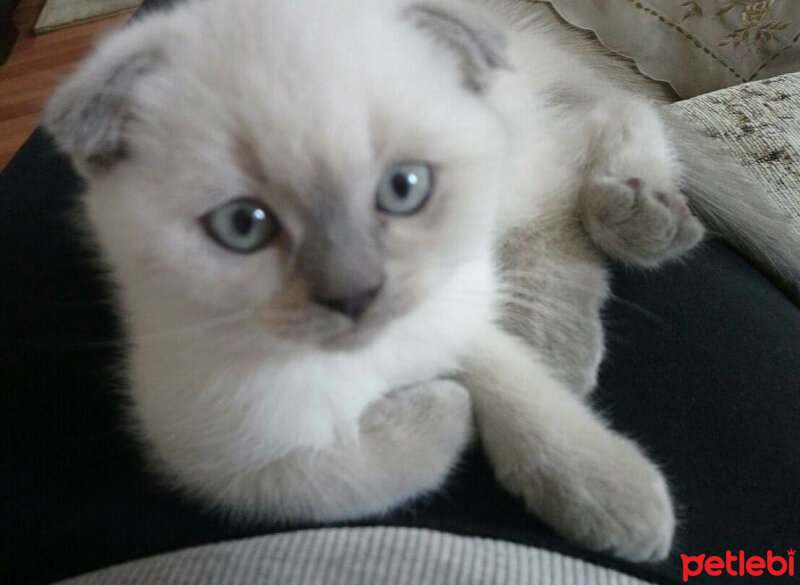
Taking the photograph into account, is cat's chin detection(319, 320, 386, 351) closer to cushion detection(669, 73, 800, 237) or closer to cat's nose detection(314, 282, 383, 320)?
cat's nose detection(314, 282, 383, 320)

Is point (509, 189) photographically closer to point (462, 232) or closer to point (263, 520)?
point (462, 232)

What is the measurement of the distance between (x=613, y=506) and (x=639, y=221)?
37 centimetres

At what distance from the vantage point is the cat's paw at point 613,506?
0.64 metres

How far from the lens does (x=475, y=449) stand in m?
0.76

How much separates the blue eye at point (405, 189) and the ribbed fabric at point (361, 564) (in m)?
0.29

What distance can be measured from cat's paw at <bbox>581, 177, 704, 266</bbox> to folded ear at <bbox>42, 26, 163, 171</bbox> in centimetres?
58

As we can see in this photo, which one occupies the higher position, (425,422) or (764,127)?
(764,127)

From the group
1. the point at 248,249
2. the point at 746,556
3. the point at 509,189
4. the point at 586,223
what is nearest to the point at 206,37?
the point at 248,249

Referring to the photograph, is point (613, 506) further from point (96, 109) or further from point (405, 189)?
point (96, 109)

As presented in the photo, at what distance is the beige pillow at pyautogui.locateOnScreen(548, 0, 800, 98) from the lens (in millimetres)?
1291

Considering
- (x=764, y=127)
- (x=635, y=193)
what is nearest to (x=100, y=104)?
(x=635, y=193)

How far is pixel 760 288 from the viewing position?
2.90ft

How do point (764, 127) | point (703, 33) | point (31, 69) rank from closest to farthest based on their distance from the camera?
point (764, 127) < point (703, 33) < point (31, 69)

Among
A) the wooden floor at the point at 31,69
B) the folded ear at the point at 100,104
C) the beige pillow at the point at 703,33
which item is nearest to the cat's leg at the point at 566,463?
the folded ear at the point at 100,104
